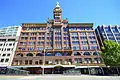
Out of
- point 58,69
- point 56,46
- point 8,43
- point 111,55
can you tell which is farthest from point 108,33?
point 8,43

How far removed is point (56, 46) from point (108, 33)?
90.3 ft

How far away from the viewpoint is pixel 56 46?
59406mm

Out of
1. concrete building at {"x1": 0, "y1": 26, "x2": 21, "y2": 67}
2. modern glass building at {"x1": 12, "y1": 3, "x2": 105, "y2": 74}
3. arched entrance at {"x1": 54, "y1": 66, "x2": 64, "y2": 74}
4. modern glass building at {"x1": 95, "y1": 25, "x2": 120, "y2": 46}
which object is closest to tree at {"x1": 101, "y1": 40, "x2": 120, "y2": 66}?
modern glass building at {"x1": 12, "y1": 3, "x2": 105, "y2": 74}

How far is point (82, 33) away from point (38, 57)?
24775mm

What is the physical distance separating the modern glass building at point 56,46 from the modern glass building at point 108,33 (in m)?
4.72

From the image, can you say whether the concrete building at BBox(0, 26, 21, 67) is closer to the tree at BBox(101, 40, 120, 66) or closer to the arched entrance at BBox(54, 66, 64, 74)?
the arched entrance at BBox(54, 66, 64, 74)

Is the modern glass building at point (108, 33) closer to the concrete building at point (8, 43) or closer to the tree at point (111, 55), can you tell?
the tree at point (111, 55)

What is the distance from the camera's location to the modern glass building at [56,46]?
2095 inches

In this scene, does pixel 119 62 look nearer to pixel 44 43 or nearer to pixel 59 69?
pixel 59 69

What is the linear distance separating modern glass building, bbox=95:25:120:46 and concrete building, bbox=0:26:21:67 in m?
41.0

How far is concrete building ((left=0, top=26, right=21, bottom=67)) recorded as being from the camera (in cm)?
5475

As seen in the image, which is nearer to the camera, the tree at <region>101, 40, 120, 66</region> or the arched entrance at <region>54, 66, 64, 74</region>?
the tree at <region>101, 40, 120, 66</region>

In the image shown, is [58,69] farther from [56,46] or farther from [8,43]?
[8,43]

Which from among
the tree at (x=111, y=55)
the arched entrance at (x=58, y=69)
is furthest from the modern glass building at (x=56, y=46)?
the tree at (x=111, y=55)
